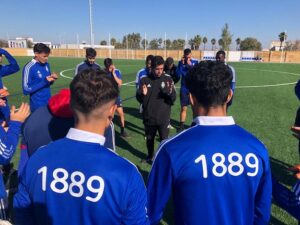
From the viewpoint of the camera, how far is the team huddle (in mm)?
1575

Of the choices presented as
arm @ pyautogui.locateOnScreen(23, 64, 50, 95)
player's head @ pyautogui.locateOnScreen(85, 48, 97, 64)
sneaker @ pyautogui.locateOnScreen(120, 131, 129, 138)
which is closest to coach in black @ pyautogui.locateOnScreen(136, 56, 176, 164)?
sneaker @ pyautogui.locateOnScreen(120, 131, 129, 138)

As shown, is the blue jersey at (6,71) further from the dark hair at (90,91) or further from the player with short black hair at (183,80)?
the dark hair at (90,91)

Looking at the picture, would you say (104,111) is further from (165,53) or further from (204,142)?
(165,53)

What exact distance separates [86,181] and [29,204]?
0.51m

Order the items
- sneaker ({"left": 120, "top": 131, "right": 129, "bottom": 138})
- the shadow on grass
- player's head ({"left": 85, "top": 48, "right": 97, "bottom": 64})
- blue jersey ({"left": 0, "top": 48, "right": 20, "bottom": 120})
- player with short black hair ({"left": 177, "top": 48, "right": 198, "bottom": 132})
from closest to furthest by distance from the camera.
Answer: the shadow on grass, blue jersey ({"left": 0, "top": 48, "right": 20, "bottom": 120}), player's head ({"left": 85, "top": 48, "right": 97, "bottom": 64}), sneaker ({"left": 120, "top": 131, "right": 129, "bottom": 138}), player with short black hair ({"left": 177, "top": 48, "right": 198, "bottom": 132})

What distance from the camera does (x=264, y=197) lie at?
2006mm

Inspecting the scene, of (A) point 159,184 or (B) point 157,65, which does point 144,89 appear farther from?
(A) point 159,184

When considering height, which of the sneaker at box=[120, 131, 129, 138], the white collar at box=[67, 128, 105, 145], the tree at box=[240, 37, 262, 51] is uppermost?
the tree at box=[240, 37, 262, 51]

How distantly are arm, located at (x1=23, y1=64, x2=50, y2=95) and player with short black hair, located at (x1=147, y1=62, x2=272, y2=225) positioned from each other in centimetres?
494

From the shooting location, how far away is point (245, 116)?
9734 millimetres

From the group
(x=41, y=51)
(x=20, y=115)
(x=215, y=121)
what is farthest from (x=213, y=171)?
(x=41, y=51)

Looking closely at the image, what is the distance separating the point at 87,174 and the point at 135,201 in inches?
13.3

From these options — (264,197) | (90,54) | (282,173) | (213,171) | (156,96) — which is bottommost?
(282,173)

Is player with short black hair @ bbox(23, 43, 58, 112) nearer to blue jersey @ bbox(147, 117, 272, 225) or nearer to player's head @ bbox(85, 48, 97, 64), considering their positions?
player's head @ bbox(85, 48, 97, 64)
